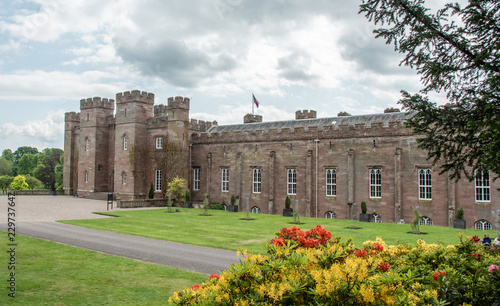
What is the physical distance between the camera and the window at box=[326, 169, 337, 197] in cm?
3375

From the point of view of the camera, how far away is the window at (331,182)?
33750 millimetres

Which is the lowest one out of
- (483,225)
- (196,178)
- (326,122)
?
(483,225)

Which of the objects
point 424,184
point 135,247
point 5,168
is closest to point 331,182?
point 424,184

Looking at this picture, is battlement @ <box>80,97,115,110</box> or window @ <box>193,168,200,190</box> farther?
battlement @ <box>80,97,115,110</box>

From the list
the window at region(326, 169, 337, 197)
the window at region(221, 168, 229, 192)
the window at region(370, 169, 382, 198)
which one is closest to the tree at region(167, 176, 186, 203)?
the window at region(221, 168, 229, 192)

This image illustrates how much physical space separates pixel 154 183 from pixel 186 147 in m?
5.62

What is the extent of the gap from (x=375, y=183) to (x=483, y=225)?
7960 mm

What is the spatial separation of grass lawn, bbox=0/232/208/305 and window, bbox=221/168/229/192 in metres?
25.4

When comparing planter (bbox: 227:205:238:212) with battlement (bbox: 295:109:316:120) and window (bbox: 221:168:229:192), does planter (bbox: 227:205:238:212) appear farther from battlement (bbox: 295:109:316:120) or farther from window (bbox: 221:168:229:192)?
battlement (bbox: 295:109:316:120)

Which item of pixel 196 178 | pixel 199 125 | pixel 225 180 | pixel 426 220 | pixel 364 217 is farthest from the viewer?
pixel 199 125

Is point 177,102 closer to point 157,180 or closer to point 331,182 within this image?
point 157,180

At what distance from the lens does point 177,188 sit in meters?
39.7

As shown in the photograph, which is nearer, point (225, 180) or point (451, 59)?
point (451, 59)

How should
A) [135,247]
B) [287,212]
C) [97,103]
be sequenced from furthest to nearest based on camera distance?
1. [97,103]
2. [287,212]
3. [135,247]
